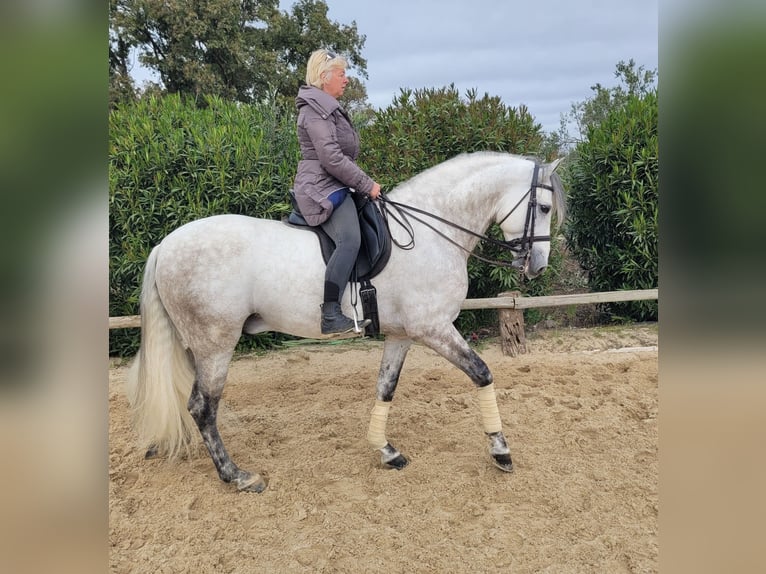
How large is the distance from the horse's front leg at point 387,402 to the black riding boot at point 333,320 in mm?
553

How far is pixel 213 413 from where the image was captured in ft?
10.7

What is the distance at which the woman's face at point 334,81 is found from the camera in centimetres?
310

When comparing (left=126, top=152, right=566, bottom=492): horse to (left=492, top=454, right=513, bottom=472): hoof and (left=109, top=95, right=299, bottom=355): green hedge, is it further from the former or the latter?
(left=109, top=95, right=299, bottom=355): green hedge

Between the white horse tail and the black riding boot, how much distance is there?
1.11 m

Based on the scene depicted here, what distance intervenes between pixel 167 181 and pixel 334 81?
3.53 meters

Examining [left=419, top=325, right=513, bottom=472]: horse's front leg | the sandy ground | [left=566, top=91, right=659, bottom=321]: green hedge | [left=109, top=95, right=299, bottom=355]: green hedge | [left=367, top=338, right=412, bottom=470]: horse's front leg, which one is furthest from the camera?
[left=566, top=91, right=659, bottom=321]: green hedge

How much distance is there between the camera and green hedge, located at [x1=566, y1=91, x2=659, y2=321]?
6.30 m

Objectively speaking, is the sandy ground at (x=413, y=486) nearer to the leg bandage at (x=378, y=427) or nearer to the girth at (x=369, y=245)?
the leg bandage at (x=378, y=427)

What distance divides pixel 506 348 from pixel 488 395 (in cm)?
277

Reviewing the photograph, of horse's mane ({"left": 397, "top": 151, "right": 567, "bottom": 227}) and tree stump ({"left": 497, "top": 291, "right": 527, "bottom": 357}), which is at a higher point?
horse's mane ({"left": 397, "top": 151, "right": 567, "bottom": 227})

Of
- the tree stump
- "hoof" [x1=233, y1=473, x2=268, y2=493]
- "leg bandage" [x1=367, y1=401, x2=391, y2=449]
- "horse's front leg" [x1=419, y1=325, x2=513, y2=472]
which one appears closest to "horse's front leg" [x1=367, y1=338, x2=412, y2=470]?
"leg bandage" [x1=367, y1=401, x2=391, y2=449]
